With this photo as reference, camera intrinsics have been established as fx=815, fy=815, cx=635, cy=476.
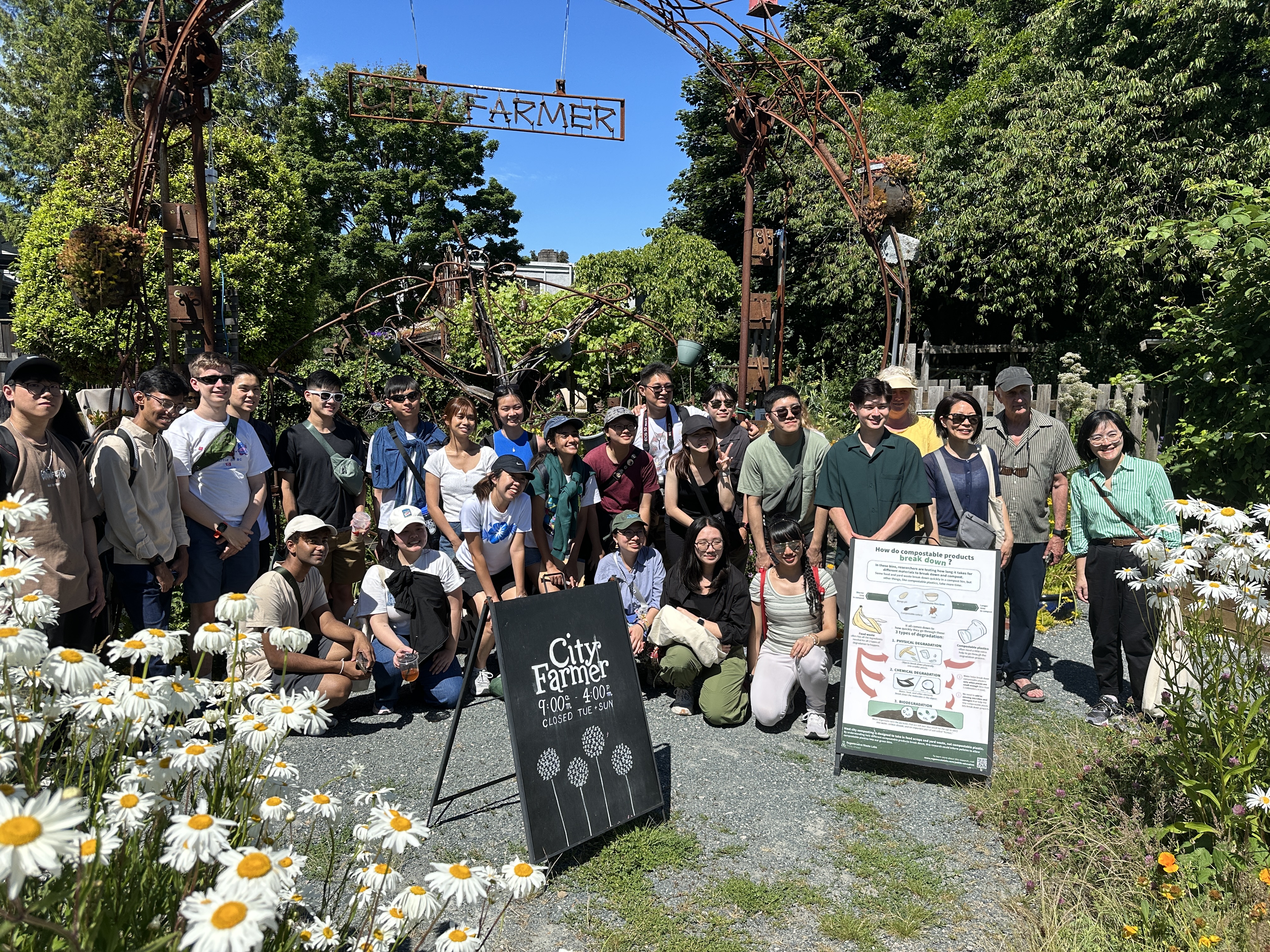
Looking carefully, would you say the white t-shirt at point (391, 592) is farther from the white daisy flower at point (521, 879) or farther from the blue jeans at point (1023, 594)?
the blue jeans at point (1023, 594)

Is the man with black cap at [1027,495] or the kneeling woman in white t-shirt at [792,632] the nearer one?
the kneeling woman in white t-shirt at [792,632]

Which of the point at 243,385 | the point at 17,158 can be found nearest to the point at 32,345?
the point at 17,158

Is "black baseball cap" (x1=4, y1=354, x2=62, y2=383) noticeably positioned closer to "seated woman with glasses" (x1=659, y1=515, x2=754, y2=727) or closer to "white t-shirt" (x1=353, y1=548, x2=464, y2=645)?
"white t-shirt" (x1=353, y1=548, x2=464, y2=645)

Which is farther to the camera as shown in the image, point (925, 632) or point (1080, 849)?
point (925, 632)

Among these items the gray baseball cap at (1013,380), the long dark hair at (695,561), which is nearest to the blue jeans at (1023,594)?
the gray baseball cap at (1013,380)

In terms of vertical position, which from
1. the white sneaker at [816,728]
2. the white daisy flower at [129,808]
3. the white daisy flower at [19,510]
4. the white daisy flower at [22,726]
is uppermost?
the white daisy flower at [19,510]

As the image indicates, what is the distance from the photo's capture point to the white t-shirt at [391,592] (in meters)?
4.49

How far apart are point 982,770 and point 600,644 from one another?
1.89 m

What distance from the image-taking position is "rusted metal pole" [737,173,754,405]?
6.66 metres

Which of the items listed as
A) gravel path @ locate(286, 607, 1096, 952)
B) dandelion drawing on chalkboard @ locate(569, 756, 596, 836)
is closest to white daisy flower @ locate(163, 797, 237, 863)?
gravel path @ locate(286, 607, 1096, 952)

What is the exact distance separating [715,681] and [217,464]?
2.90 m

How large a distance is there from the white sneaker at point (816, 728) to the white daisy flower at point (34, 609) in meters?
3.57

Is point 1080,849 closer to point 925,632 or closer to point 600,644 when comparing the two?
point 925,632

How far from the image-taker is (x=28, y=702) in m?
1.76
